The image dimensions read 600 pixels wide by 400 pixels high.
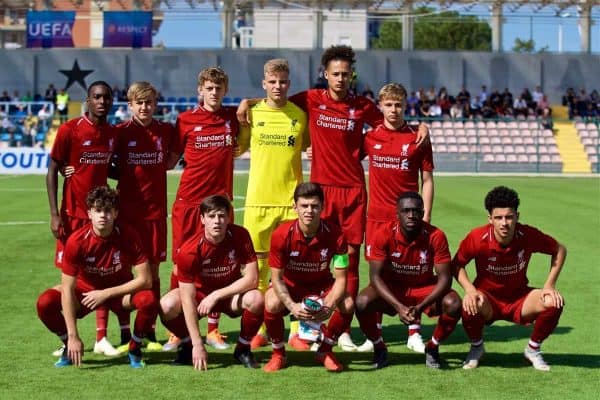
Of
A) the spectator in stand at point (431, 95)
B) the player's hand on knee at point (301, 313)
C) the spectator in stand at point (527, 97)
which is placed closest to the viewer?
the player's hand on knee at point (301, 313)

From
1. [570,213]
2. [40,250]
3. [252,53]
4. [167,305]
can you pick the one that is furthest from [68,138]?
[252,53]

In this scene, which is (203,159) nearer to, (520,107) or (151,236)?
(151,236)

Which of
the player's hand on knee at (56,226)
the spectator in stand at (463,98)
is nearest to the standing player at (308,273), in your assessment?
the player's hand on knee at (56,226)

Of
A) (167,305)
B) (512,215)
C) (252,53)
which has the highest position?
(252,53)

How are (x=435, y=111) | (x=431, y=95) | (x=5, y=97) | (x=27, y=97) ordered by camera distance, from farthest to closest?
→ (x=27, y=97), (x=5, y=97), (x=431, y=95), (x=435, y=111)

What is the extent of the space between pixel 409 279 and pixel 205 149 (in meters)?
1.88

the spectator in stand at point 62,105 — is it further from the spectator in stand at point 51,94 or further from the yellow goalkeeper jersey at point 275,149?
the yellow goalkeeper jersey at point 275,149

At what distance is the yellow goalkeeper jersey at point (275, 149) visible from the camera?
7750mm

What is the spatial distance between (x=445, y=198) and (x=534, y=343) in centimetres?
1506

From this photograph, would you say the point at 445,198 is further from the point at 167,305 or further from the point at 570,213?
the point at 167,305

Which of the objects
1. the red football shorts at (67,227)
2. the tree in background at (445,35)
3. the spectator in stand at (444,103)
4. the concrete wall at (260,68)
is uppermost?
the tree in background at (445,35)

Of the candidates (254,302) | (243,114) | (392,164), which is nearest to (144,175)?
(243,114)

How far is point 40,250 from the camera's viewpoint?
12859 millimetres

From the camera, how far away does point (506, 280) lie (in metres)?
7.03
